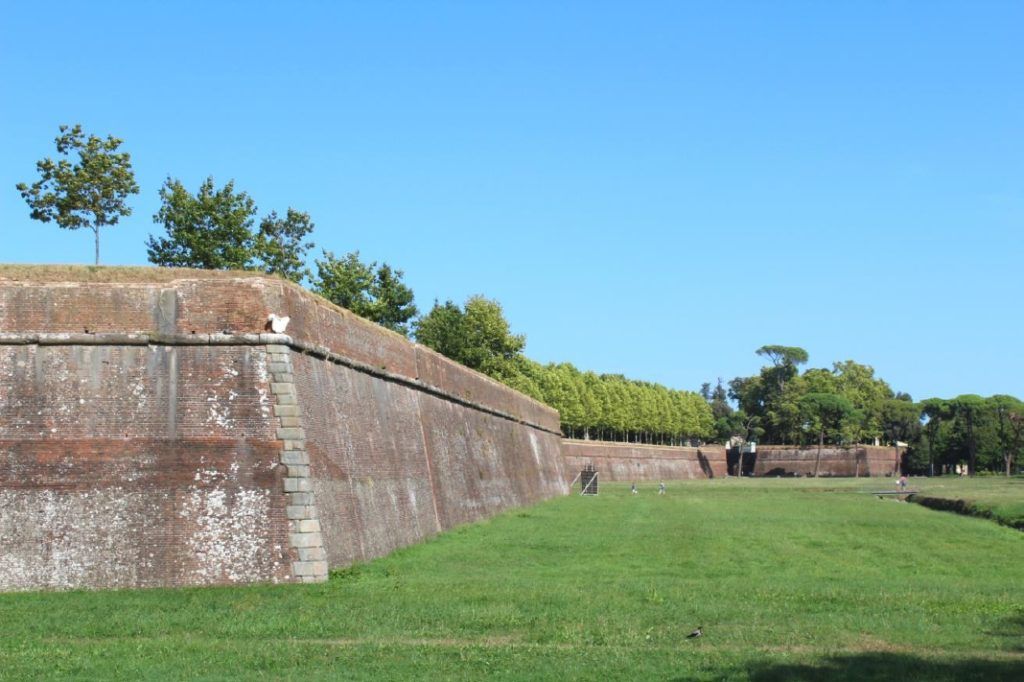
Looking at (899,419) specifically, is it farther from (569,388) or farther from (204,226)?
(204,226)

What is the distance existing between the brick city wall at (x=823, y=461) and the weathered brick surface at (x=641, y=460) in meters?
4.83

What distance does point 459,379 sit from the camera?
36.9 metres

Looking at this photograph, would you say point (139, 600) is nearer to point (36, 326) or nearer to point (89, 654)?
point (89, 654)

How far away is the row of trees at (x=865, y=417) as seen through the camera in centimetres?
12800

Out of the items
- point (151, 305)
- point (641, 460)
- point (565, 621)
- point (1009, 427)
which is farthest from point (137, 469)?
point (1009, 427)

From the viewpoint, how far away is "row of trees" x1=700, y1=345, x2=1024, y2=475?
128m

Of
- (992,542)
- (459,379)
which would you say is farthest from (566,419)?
(992,542)

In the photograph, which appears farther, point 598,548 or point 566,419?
point 566,419

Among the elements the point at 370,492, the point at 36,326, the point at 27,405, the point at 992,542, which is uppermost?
the point at 36,326

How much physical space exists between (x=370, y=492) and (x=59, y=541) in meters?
6.43

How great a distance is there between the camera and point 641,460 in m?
101

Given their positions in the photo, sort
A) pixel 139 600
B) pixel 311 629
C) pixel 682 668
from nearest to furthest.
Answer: pixel 682 668
pixel 311 629
pixel 139 600

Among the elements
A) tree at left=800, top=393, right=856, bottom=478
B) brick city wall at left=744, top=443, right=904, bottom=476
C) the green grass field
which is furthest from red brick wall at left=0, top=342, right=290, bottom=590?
tree at left=800, top=393, right=856, bottom=478

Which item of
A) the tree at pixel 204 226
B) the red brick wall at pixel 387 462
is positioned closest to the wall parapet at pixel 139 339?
the red brick wall at pixel 387 462
